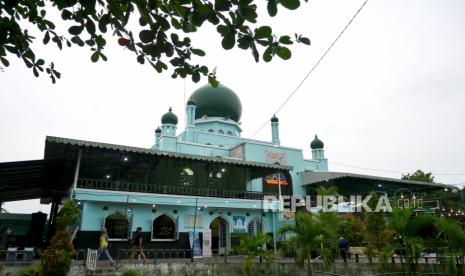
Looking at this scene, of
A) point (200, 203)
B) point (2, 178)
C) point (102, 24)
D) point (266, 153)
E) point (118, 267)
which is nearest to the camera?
point (102, 24)

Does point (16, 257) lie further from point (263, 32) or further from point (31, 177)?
point (263, 32)

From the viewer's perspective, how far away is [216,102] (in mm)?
29703

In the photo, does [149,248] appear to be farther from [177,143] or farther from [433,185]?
[433,185]

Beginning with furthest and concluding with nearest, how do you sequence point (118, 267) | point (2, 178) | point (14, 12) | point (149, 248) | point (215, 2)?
point (149, 248) → point (2, 178) → point (118, 267) → point (14, 12) → point (215, 2)

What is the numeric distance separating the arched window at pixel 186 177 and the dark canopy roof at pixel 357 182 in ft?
36.6

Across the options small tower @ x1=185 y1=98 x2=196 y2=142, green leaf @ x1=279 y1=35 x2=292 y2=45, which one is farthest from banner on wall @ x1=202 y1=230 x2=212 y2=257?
green leaf @ x1=279 y1=35 x2=292 y2=45

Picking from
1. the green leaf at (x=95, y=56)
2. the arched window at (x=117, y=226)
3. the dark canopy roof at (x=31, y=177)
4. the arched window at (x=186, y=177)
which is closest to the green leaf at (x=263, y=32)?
the green leaf at (x=95, y=56)

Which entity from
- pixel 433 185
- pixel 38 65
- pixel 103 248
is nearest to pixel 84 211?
pixel 103 248

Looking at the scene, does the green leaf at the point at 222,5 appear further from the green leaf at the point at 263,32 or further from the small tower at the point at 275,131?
the small tower at the point at 275,131

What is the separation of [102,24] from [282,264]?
1220 centimetres

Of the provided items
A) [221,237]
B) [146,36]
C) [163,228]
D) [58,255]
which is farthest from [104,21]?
[221,237]

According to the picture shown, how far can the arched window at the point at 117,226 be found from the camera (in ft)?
54.0

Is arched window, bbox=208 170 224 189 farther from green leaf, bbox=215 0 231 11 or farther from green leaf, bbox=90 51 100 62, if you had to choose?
green leaf, bbox=215 0 231 11

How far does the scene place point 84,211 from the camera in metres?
15.5
